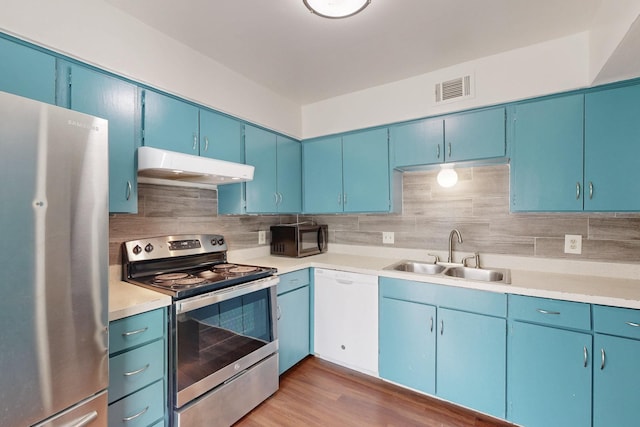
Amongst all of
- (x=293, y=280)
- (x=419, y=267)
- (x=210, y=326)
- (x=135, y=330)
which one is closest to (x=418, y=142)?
(x=419, y=267)

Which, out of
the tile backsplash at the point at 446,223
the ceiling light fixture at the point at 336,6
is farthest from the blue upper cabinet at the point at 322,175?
the ceiling light fixture at the point at 336,6

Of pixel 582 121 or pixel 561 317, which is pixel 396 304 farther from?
pixel 582 121

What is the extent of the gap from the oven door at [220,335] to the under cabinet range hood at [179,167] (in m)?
0.73

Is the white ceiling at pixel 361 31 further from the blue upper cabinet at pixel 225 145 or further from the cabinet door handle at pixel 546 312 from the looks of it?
the cabinet door handle at pixel 546 312

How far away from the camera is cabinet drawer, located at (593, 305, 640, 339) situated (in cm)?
142

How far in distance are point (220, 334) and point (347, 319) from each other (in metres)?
1.04

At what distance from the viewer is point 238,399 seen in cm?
179

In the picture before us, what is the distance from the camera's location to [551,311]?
1604mm

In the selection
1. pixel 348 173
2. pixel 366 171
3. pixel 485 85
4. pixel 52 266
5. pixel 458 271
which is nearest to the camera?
pixel 52 266

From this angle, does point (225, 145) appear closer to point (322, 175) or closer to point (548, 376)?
point (322, 175)

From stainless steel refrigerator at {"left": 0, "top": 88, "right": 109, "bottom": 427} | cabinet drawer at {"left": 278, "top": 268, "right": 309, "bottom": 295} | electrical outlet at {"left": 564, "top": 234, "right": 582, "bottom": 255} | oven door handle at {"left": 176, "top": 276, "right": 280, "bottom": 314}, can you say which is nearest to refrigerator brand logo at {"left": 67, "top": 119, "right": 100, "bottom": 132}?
stainless steel refrigerator at {"left": 0, "top": 88, "right": 109, "bottom": 427}

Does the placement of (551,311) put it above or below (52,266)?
below

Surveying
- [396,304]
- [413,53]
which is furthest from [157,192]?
[413,53]

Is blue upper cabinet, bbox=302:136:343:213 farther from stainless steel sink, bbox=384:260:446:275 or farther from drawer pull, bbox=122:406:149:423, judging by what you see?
drawer pull, bbox=122:406:149:423
